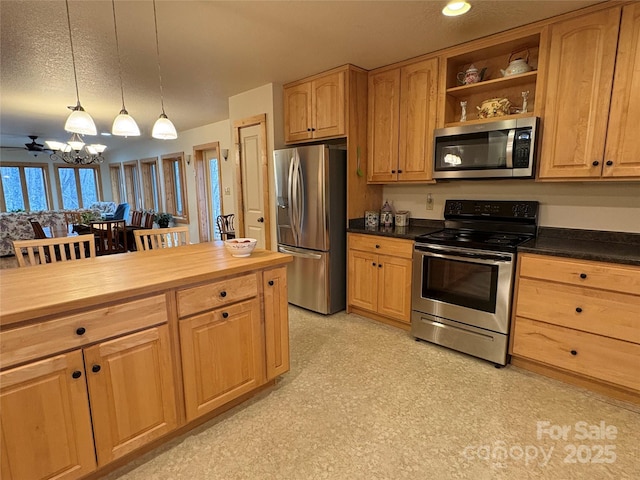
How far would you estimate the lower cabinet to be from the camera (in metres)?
1.23

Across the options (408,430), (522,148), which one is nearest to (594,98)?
(522,148)

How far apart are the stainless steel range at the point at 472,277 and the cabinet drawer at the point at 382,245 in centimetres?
14

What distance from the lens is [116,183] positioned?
10.1 meters

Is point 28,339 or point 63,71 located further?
point 63,71

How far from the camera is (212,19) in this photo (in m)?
2.26

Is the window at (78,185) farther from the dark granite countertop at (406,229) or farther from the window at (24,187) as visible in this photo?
the dark granite countertop at (406,229)

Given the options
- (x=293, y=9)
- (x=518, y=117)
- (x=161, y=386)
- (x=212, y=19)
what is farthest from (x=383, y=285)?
(x=212, y=19)

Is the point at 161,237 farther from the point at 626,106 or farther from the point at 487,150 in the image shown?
the point at 626,106

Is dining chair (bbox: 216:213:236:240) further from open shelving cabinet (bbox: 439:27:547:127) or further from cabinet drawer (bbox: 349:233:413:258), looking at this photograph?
open shelving cabinet (bbox: 439:27:547:127)

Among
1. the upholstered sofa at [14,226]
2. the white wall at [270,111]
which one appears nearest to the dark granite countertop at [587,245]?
the white wall at [270,111]

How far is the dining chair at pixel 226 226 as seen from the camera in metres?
5.60

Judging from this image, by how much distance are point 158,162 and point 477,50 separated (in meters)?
7.43

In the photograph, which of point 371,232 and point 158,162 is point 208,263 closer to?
point 371,232

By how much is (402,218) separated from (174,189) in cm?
625
